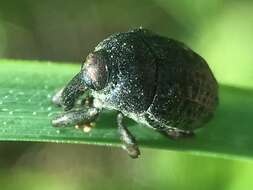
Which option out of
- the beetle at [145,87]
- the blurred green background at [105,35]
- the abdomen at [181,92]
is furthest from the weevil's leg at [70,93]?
the blurred green background at [105,35]

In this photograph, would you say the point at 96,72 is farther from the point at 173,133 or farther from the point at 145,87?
the point at 173,133

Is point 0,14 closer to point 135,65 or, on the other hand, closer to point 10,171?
point 10,171

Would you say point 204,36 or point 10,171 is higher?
point 204,36

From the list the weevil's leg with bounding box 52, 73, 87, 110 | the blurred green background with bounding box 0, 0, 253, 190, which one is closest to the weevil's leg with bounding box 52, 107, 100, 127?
the weevil's leg with bounding box 52, 73, 87, 110

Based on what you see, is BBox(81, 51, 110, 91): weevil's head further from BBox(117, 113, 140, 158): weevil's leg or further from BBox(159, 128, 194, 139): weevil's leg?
BBox(159, 128, 194, 139): weevil's leg

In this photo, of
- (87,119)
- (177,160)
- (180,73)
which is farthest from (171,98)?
(177,160)

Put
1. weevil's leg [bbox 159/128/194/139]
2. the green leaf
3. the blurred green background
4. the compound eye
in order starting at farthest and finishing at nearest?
the blurred green background, weevil's leg [bbox 159/128/194/139], the compound eye, the green leaf

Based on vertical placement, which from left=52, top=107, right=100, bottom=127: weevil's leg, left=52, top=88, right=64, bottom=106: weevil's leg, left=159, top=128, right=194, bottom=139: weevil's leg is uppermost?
left=52, top=88, right=64, bottom=106: weevil's leg
